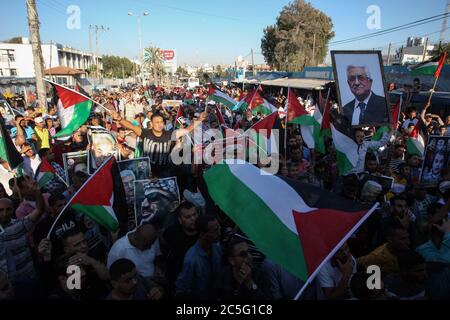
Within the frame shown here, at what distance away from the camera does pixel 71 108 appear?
5.89 m

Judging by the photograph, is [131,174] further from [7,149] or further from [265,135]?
[265,135]

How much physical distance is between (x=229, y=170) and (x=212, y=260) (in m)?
0.82

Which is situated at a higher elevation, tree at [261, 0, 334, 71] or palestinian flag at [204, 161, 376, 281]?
tree at [261, 0, 334, 71]

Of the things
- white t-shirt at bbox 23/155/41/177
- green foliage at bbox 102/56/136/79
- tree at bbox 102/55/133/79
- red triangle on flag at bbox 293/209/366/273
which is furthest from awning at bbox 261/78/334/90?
green foliage at bbox 102/56/136/79

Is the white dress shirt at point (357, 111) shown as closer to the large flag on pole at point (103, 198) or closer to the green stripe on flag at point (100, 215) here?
the large flag on pole at point (103, 198)

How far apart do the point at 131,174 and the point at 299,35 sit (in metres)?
44.3

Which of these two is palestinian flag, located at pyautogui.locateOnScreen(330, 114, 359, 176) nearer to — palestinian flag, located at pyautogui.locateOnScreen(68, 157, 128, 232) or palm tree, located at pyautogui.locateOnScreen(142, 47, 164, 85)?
palestinian flag, located at pyautogui.locateOnScreen(68, 157, 128, 232)

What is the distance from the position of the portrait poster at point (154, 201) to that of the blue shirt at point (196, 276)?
3.83 feet

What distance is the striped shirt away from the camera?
2.91 m

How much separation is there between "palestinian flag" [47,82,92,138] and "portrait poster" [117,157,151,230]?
1.81 meters

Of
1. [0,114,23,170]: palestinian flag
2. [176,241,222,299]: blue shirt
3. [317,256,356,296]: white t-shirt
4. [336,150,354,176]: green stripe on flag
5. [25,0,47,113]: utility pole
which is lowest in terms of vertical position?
[176,241,222,299]: blue shirt

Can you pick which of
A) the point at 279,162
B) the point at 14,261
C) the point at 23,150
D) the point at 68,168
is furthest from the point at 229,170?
the point at 23,150

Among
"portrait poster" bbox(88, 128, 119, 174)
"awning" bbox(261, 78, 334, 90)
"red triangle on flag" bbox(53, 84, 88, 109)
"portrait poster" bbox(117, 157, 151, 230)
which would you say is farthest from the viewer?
"awning" bbox(261, 78, 334, 90)

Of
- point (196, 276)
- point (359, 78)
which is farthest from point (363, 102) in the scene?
point (196, 276)
